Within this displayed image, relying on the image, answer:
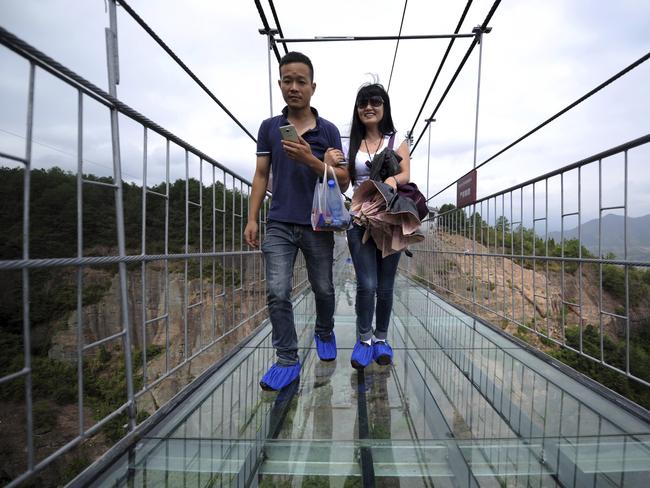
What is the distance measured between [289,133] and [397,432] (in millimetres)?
1140

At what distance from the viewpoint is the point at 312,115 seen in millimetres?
1948

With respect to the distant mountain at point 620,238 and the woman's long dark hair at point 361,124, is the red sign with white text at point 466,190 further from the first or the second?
the woman's long dark hair at point 361,124

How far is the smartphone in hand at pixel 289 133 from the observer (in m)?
1.57

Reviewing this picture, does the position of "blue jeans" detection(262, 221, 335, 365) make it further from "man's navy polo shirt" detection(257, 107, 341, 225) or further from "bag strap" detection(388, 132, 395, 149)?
"bag strap" detection(388, 132, 395, 149)

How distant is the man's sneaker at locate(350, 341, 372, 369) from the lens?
76.2 inches

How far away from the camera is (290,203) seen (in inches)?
72.3

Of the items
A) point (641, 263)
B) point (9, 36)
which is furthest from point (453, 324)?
point (9, 36)

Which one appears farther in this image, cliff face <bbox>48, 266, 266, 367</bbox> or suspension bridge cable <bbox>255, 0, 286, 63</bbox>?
suspension bridge cable <bbox>255, 0, 286, 63</bbox>

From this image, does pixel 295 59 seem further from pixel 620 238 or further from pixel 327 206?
pixel 620 238

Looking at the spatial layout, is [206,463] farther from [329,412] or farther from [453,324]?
[453,324]

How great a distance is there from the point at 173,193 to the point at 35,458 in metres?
0.99

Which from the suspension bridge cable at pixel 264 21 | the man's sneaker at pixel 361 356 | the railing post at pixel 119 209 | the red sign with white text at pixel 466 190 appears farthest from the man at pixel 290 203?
the red sign with white text at pixel 466 190

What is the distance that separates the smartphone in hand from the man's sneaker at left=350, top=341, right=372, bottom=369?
40.2 inches

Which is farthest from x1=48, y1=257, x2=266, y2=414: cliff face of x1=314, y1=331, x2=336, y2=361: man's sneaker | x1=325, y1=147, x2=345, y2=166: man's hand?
x1=325, y1=147, x2=345, y2=166: man's hand
